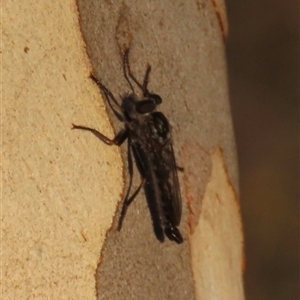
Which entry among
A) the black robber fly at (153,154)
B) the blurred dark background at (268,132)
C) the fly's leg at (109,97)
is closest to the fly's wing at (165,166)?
the black robber fly at (153,154)

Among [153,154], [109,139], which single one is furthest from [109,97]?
[153,154]

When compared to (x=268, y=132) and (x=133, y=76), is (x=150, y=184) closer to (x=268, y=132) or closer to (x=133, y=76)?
(x=133, y=76)

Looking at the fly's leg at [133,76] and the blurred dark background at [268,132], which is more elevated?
the fly's leg at [133,76]

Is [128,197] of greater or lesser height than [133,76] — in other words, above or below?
below

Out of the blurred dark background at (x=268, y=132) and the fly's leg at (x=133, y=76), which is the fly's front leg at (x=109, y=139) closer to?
the fly's leg at (x=133, y=76)

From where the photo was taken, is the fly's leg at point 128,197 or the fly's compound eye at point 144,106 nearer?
the fly's leg at point 128,197

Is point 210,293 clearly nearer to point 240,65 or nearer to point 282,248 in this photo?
point 282,248
